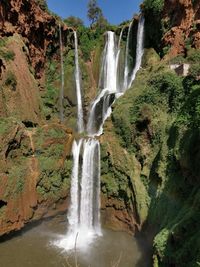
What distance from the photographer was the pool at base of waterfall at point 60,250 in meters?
14.0

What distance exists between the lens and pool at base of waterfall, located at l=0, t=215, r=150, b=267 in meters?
14.0

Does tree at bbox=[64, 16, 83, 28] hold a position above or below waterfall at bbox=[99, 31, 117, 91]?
above

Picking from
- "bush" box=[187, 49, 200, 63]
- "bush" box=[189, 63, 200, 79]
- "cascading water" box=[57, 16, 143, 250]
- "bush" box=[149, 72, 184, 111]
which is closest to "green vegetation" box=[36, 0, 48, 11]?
"bush" box=[187, 49, 200, 63]

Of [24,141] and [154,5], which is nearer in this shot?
[24,141]

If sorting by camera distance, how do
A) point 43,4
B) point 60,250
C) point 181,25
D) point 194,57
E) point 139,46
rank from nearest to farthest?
point 60,250, point 194,57, point 181,25, point 43,4, point 139,46

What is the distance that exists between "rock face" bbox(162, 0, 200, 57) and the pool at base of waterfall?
1452 cm

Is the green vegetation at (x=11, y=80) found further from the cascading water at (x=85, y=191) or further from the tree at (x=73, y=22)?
the tree at (x=73, y=22)

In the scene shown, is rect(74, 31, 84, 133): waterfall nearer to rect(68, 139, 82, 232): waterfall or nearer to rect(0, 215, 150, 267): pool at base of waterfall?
rect(68, 139, 82, 232): waterfall

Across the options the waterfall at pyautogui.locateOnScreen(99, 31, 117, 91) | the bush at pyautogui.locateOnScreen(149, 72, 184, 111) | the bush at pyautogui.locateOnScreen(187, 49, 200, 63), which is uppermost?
the waterfall at pyautogui.locateOnScreen(99, 31, 117, 91)

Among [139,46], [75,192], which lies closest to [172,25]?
[139,46]

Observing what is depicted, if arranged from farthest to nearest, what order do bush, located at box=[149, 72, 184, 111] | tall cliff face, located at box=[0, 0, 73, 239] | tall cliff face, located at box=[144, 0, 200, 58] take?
1. tall cliff face, located at box=[144, 0, 200, 58]
2. bush, located at box=[149, 72, 184, 111]
3. tall cliff face, located at box=[0, 0, 73, 239]

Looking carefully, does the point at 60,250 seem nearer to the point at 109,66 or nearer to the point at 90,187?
the point at 90,187

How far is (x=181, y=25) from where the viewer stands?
2445 cm

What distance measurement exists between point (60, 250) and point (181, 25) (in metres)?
19.1
